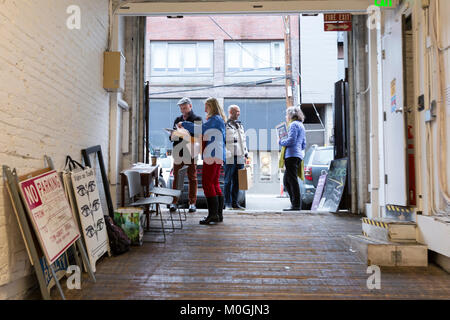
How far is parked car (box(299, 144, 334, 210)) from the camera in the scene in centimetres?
637

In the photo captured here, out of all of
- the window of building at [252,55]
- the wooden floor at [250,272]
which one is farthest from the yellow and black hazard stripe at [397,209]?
the window of building at [252,55]

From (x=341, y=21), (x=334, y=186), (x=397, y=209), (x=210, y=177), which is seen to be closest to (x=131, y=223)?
(x=210, y=177)

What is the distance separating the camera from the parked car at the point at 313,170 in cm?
637

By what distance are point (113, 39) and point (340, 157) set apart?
420cm

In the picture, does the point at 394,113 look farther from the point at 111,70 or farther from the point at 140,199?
the point at 111,70

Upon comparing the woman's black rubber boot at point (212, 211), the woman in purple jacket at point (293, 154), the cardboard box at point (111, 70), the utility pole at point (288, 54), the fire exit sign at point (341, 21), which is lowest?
the woman's black rubber boot at point (212, 211)

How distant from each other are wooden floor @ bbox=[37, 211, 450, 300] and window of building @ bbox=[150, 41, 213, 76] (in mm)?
10978

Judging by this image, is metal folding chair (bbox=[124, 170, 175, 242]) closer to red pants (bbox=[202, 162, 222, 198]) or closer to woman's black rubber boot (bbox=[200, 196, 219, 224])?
woman's black rubber boot (bbox=[200, 196, 219, 224])

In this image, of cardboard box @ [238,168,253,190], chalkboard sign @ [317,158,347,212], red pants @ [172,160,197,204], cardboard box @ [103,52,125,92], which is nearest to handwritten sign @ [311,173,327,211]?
chalkboard sign @ [317,158,347,212]

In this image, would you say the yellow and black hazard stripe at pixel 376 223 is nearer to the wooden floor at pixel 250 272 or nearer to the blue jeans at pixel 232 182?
the wooden floor at pixel 250 272

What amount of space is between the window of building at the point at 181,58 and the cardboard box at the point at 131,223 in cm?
1117

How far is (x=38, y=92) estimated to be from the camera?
7.57 ft

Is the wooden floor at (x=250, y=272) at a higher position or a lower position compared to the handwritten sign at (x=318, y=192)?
lower

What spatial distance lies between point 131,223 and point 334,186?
12.1 feet
